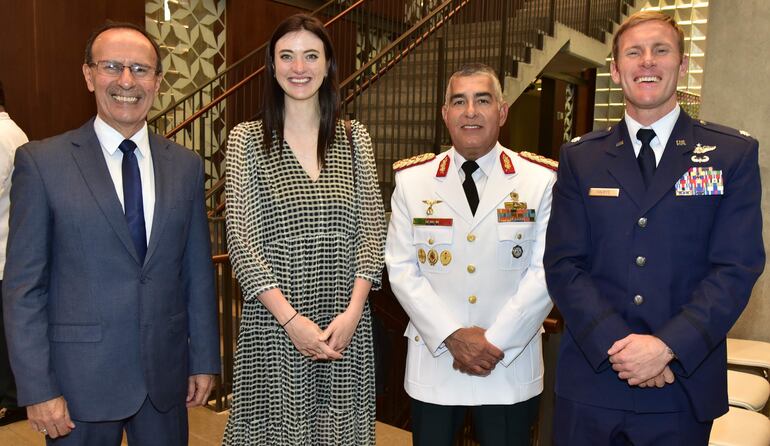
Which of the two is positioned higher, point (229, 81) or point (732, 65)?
point (229, 81)

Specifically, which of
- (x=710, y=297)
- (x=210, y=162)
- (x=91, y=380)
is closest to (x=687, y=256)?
(x=710, y=297)

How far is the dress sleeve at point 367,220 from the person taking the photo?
1949mm

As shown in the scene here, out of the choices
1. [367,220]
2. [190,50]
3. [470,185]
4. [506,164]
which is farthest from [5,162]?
[190,50]

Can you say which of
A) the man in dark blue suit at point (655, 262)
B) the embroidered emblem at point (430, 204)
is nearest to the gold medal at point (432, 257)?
the embroidered emblem at point (430, 204)

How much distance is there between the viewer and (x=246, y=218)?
6.10 ft

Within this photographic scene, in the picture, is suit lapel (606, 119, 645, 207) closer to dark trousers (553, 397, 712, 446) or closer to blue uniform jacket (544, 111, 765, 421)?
blue uniform jacket (544, 111, 765, 421)

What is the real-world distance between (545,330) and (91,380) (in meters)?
1.43

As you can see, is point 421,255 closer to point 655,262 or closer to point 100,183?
point 655,262

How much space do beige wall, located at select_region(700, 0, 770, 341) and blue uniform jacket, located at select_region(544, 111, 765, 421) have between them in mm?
1864

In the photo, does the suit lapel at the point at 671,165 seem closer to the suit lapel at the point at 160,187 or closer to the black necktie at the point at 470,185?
the black necktie at the point at 470,185

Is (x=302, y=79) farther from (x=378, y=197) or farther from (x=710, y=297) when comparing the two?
(x=710, y=297)

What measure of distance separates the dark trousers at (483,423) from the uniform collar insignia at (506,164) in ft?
2.49

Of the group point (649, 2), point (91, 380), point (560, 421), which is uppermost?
point (649, 2)

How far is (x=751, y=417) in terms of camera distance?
2402 mm
